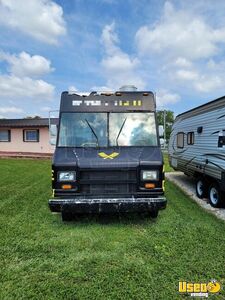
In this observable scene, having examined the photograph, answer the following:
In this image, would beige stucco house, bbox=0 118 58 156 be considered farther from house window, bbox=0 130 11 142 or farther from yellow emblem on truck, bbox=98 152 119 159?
yellow emblem on truck, bbox=98 152 119 159

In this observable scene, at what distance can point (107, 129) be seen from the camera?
548 cm

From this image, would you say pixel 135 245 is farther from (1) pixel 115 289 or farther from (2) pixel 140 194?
(1) pixel 115 289

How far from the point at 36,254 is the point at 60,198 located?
1070 mm

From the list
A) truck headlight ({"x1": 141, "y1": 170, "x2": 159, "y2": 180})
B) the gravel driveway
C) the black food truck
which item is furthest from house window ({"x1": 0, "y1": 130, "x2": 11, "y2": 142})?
truck headlight ({"x1": 141, "y1": 170, "x2": 159, "y2": 180})

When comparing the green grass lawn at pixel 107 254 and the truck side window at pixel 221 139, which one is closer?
the green grass lawn at pixel 107 254

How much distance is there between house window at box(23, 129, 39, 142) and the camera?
20.7 m

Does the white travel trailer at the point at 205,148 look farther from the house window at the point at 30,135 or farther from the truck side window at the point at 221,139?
the house window at the point at 30,135

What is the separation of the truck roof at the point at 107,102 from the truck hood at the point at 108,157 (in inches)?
39.2

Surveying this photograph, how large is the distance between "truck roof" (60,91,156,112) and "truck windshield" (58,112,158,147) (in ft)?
0.40

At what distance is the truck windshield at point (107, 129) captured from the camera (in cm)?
537

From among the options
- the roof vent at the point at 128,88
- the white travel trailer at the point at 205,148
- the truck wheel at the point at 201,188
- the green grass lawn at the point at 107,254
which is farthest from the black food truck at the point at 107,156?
the truck wheel at the point at 201,188

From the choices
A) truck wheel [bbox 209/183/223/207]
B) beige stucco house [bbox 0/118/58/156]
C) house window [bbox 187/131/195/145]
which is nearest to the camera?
truck wheel [bbox 209/183/223/207]

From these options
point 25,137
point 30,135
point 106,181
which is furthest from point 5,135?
point 106,181

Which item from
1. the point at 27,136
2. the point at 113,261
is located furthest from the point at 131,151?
the point at 27,136
